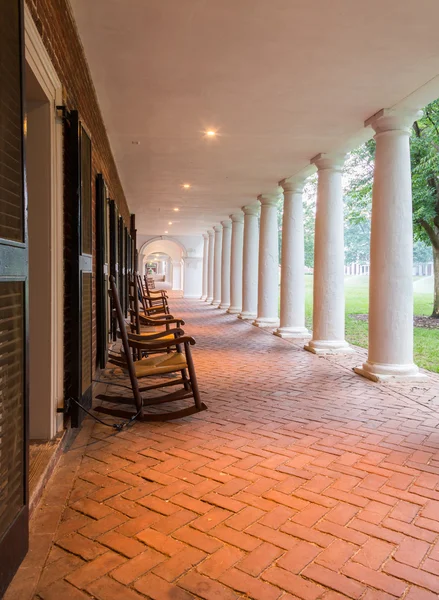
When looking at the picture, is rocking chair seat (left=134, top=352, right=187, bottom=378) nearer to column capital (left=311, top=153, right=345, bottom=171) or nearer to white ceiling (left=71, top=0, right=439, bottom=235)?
white ceiling (left=71, top=0, right=439, bottom=235)

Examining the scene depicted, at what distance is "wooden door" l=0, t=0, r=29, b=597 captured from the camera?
174cm

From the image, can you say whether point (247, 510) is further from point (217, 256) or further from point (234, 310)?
point (217, 256)

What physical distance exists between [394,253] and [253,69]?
A: 2570 mm

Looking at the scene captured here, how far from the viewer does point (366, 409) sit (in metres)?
4.35

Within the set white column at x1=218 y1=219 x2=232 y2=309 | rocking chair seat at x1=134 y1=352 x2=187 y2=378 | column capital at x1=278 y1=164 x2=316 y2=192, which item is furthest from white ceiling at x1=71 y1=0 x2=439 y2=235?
white column at x1=218 y1=219 x2=232 y2=309

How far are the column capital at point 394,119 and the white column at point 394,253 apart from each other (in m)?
0.01

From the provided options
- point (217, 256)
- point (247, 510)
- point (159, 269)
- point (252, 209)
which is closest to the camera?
point (247, 510)

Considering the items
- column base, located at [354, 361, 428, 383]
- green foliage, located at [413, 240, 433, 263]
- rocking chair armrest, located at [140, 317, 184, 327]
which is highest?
green foliage, located at [413, 240, 433, 263]

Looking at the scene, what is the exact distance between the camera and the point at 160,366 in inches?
160

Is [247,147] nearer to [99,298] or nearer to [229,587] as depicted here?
[99,298]

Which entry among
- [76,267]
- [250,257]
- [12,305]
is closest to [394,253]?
[76,267]

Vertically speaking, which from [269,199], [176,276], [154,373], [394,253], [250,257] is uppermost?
[269,199]

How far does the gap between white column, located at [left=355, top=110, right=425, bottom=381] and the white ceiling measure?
0.48 metres

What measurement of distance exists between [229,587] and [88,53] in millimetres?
4120
